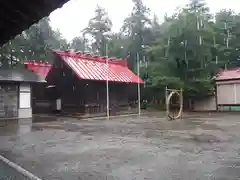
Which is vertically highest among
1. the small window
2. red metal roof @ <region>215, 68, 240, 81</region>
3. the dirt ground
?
red metal roof @ <region>215, 68, 240, 81</region>

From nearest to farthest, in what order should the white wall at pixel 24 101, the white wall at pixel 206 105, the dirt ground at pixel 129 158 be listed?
1. the dirt ground at pixel 129 158
2. the white wall at pixel 24 101
3. the white wall at pixel 206 105

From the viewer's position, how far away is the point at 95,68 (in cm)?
2133

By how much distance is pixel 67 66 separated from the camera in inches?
791

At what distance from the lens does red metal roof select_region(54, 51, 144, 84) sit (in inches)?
777

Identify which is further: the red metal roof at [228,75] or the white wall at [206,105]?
the white wall at [206,105]

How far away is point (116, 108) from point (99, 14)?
24.4m

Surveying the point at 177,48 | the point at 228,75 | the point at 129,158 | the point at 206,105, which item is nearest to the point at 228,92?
the point at 228,75

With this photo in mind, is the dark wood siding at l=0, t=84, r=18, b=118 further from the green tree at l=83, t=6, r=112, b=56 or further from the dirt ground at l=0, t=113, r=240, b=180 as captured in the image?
the green tree at l=83, t=6, r=112, b=56

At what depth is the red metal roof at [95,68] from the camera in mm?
19734

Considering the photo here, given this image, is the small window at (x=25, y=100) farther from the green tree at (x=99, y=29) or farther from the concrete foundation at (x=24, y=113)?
the green tree at (x=99, y=29)

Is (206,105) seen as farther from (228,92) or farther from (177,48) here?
(177,48)

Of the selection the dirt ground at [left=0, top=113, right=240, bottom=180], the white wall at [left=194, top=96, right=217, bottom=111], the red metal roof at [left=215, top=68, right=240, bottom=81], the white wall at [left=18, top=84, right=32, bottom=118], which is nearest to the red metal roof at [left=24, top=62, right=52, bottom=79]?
the white wall at [left=18, top=84, right=32, bottom=118]

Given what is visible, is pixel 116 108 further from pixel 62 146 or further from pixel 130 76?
pixel 62 146

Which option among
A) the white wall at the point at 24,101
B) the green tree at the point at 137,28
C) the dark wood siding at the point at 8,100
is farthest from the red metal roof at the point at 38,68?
the green tree at the point at 137,28
